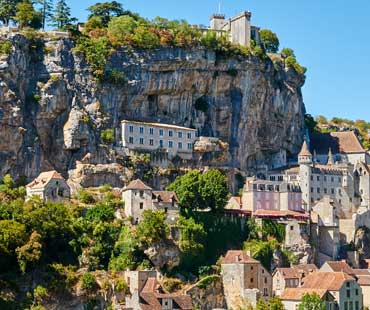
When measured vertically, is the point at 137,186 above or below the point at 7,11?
below

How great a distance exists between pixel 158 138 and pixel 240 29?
19056 mm

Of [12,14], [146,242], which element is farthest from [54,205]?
[12,14]

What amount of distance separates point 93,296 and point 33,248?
20.7 ft

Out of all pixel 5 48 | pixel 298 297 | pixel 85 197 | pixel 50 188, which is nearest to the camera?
pixel 298 297

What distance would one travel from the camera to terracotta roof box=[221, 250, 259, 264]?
86.4 m

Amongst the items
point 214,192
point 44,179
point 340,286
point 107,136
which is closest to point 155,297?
point 214,192

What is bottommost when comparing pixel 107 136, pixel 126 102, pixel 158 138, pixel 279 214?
pixel 279 214

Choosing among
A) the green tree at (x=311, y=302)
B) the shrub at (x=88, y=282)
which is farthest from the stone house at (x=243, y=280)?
the shrub at (x=88, y=282)

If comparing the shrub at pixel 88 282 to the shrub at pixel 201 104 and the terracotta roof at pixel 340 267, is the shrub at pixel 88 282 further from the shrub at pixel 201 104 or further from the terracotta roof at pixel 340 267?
the shrub at pixel 201 104

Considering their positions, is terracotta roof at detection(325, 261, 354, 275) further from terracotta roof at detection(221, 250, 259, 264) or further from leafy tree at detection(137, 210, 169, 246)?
leafy tree at detection(137, 210, 169, 246)

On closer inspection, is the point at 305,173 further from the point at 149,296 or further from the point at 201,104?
the point at 149,296

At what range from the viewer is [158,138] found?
101562 mm

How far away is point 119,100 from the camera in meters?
102

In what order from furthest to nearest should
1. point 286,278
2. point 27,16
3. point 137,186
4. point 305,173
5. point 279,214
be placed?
point 27,16 → point 305,173 → point 279,214 → point 137,186 → point 286,278
